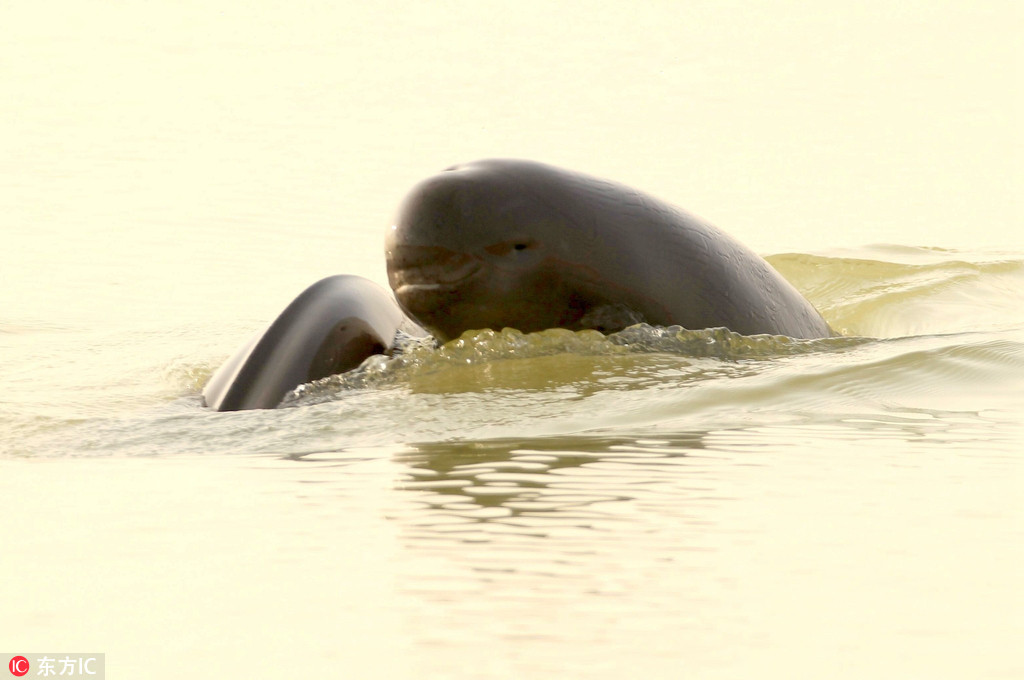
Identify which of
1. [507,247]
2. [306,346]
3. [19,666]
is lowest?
[19,666]

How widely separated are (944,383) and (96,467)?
2.73 meters

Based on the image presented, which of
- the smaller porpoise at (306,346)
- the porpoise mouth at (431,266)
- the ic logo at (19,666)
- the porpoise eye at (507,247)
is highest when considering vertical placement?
the porpoise eye at (507,247)

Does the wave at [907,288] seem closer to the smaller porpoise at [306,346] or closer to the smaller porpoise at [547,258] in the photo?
the smaller porpoise at [547,258]

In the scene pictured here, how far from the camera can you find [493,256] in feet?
15.6

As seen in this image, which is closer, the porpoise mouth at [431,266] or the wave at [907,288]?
the porpoise mouth at [431,266]

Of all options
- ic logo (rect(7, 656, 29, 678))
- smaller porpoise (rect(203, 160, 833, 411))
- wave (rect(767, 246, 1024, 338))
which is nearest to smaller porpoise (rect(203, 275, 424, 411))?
smaller porpoise (rect(203, 160, 833, 411))

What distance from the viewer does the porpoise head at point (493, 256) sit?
473cm

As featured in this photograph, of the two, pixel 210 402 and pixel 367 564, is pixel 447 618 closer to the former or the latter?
pixel 367 564

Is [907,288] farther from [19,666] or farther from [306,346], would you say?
[19,666]

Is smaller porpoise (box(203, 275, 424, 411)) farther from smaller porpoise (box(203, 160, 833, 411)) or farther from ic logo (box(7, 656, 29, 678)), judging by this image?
ic logo (box(7, 656, 29, 678))

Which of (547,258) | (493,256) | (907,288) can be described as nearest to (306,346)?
(493,256)

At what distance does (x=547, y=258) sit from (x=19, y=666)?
9.37 ft

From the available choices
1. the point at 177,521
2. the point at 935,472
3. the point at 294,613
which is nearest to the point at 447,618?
the point at 294,613

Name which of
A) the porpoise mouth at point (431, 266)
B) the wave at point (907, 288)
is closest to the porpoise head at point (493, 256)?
the porpoise mouth at point (431, 266)
